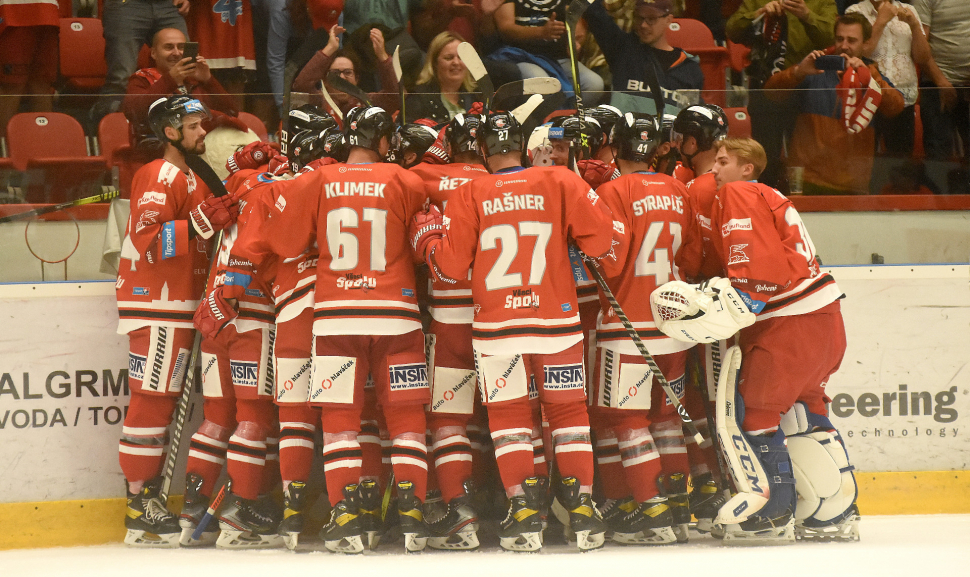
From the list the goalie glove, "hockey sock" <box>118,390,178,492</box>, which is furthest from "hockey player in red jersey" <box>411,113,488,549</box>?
"hockey sock" <box>118,390,178,492</box>

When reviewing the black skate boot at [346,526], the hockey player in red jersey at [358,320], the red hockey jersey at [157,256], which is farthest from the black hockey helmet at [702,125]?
the red hockey jersey at [157,256]

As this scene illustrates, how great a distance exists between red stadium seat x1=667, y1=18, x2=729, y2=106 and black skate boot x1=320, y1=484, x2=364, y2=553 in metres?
2.97

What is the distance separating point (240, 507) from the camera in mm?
3713

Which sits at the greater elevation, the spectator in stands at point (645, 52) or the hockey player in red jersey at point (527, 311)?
the spectator in stands at point (645, 52)

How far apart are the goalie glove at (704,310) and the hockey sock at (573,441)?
0.47 m

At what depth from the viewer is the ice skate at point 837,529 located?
3684 mm

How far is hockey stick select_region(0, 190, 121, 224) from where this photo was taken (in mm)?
4070

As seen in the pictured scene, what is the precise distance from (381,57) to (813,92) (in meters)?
2.09

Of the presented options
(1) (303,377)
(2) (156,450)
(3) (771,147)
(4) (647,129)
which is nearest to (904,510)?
(3) (771,147)

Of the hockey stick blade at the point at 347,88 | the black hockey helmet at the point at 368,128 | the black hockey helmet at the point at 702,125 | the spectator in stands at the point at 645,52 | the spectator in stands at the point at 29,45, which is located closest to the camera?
the black hockey helmet at the point at 368,128

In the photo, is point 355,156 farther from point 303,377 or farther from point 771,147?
point 771,147

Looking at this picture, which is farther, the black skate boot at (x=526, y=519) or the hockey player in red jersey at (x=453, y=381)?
the hockey player in red jersey at (x=453, y=381)

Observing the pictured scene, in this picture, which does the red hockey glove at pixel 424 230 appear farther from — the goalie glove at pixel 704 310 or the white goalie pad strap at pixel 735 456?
the white goalie pad strap at pixel 735 456

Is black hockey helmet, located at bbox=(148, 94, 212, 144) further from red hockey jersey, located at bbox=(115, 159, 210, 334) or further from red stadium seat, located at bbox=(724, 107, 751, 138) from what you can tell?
red stadium seat, located at bbox=(724, 107, 751, 138)
